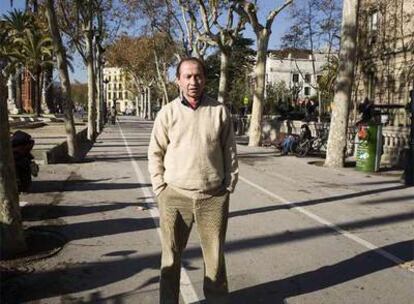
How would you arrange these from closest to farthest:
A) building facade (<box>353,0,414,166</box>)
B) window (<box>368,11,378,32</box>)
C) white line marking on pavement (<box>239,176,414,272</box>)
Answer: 1. white line marking on pavement (<box>239,176,414,272</box>)
2. building facade (<box>353,0,414,166</box>)
3. window (<box>368,11,378,32</box>)

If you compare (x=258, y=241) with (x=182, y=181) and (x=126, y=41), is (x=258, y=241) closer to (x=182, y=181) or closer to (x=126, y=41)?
(x=182, y=181)

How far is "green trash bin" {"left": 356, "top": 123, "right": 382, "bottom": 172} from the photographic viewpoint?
15.3 meters

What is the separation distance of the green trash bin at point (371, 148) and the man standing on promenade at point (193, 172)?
11.8 m

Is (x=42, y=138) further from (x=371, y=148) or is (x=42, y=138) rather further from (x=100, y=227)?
(x=100, y=227)

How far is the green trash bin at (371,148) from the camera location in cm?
1531

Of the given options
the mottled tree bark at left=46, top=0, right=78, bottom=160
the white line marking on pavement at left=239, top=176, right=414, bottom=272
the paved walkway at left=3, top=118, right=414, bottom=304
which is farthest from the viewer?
the mottled tree bark at left=46, top=0, right=78, bottom=160

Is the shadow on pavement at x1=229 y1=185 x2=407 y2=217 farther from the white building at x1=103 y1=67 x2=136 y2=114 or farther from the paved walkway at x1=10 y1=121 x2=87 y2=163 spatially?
the white building at x1=103 y1=67 x2=136 y2=114

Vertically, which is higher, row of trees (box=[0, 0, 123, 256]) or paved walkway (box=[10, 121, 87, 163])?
row of trees (box=[0, 0, 123, 256])

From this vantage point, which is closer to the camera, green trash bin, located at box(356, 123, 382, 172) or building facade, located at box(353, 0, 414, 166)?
green trash bin, located at box(356, 123, 382, 172)

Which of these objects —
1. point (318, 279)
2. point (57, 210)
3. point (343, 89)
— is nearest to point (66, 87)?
point (343, 89)

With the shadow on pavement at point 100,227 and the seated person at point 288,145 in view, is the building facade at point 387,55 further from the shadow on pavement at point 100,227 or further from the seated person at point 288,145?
the shadow on pavement at point 100,227

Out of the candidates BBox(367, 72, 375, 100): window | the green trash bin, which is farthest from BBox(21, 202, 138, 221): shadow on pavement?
BBox(367, 72, 375, 100): window

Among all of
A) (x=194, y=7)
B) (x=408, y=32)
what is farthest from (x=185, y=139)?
(x=194, y=7)

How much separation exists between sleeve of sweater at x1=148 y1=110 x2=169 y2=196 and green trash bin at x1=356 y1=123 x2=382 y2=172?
1208 centimetres
